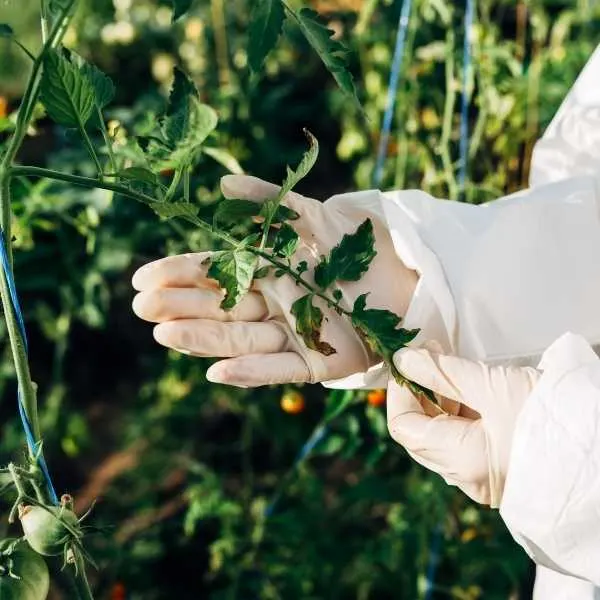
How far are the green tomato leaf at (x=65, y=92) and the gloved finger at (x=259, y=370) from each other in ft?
1.01

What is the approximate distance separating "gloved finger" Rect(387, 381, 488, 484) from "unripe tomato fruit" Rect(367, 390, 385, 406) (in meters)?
0.54

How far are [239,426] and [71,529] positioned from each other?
172 centimetres

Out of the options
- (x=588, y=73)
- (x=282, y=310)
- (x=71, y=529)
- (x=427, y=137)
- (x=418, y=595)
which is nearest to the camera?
(x=71, y=529)

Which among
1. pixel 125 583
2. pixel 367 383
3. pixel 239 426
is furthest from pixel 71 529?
pixel 239 426

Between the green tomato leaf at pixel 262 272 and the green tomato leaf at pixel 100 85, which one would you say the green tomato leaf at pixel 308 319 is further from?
the green tomato leaf at pixel 100 85

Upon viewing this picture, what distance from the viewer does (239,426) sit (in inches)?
102

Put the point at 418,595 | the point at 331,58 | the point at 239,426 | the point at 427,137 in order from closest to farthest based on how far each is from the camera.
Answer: the point at 331,58 < the point at 418,595 < the point at 427,137 < the point at 239,426

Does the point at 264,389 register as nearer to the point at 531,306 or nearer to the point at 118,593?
the point at 118,593

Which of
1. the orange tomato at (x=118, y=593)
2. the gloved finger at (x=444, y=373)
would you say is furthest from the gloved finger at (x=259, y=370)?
the orange tomato at (x=118, y=593)

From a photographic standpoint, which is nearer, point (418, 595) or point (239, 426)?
point (418, 595)

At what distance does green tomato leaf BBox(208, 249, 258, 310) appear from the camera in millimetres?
971

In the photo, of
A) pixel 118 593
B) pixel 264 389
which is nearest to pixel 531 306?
pixel 264 389

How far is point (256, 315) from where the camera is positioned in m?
1.13

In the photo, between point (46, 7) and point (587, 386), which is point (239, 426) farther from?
point (46, 7)
